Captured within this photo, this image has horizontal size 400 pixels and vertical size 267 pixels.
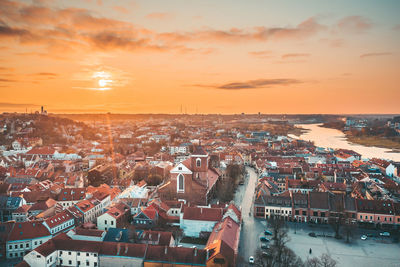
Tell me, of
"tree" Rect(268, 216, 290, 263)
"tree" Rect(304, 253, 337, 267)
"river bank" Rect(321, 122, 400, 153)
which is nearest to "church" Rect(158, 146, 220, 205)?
"tree" Rect(268, 216, 290, 263)

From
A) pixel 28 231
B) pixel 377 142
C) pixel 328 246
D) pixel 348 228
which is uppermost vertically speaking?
pixel 377 142

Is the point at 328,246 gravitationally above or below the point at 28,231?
below

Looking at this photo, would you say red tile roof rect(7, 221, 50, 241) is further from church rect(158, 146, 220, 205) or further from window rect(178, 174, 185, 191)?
window rect(178, 174, 185, 191)

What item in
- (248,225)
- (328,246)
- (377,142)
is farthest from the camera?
(377,142)

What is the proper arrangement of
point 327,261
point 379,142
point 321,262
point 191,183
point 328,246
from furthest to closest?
point 379,142 → point 191,183 → point 328,246 → point 321,262 → point 327,261

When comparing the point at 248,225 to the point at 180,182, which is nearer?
the point at 248,225

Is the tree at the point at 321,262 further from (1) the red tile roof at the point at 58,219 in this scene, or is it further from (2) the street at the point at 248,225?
(1) the red tile roof at the point at 58,219

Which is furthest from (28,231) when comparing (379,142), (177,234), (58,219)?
(379,142)

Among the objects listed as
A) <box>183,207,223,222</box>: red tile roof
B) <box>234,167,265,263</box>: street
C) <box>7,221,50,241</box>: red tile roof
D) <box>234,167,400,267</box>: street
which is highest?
<box>183,207,223,222</box>: red tile roof

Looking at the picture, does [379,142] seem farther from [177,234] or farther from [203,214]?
[177,234]
